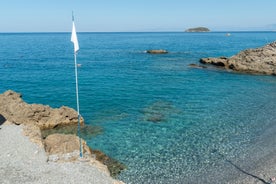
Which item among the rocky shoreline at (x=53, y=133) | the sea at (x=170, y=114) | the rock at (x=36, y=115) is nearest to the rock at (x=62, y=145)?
the rocky shoreline at (x=53, y=133)

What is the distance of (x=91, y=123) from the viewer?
32.0 meters

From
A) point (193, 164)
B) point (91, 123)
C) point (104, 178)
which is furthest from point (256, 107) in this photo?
point (104, 178)

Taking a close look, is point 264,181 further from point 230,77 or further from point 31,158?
point 230,77

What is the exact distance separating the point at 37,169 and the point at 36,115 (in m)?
12.8

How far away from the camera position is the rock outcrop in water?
205 ft

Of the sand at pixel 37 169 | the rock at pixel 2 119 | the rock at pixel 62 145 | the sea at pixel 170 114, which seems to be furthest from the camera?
the rock at pixel 2 119

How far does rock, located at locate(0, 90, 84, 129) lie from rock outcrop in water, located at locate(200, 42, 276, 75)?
45309mm

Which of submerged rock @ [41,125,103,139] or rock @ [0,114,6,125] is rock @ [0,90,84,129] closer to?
rock @ [0,114,6,125]

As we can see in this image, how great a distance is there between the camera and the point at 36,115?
101ft

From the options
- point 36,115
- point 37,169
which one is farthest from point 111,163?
point 36,115

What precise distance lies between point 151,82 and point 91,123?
23.8 m

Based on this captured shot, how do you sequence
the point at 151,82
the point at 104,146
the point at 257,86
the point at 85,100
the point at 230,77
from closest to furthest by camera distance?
the point at 104,146, the point at 85,100, the point at 257,86, the point at 151,82, the point at 230,77

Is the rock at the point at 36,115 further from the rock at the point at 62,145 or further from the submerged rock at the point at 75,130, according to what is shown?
the rock at the point at 62,145

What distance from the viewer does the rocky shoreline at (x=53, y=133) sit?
21.0m
